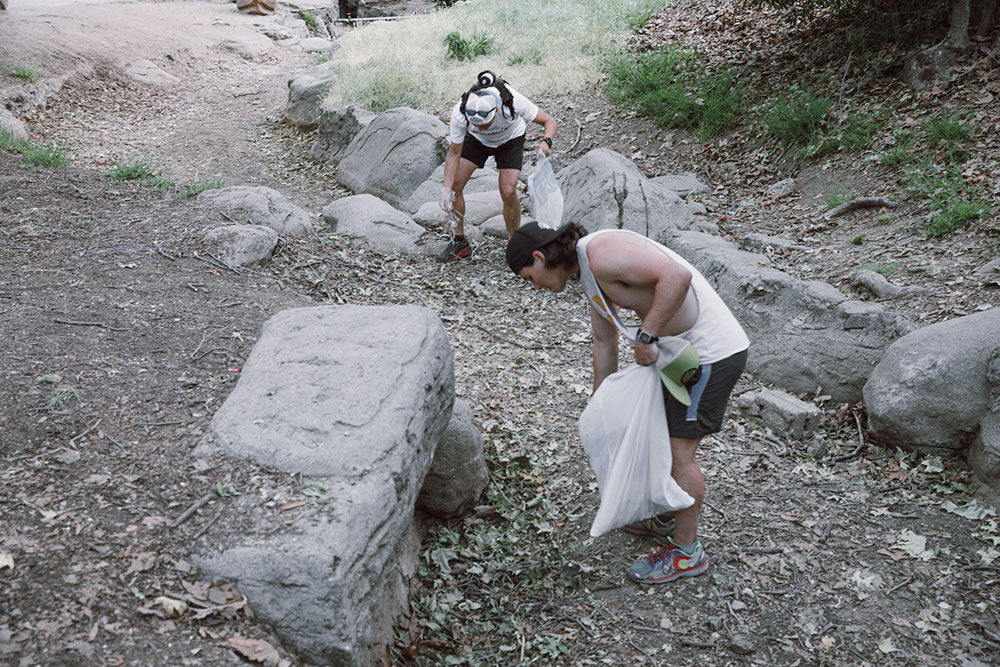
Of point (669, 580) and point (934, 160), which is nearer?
point (669, 580)

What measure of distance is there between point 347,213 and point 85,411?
173 inches

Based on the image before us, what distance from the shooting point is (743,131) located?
8172 millimetres

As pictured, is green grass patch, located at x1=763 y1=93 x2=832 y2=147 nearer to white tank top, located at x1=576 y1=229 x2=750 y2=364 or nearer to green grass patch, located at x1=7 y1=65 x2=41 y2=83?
white tank top, located at x1=576 y1=229 x2=750 y2=364

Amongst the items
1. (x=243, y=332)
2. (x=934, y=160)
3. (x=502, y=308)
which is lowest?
(x=502, y=308)

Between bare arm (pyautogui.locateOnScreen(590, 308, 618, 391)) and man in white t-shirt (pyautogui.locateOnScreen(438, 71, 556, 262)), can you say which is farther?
man in white t-shirt (pyautogui.locateOnScreen(438, 71, 556, 262))

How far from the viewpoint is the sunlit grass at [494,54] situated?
1023 cm

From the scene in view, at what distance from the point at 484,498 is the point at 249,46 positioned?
1376cm

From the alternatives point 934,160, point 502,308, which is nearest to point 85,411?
point 502,308

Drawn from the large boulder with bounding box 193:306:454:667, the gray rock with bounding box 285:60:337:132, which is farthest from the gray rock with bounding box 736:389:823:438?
the gray rock with bounding box 285:60:337:132

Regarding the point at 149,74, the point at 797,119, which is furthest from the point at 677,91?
the point at 149,74

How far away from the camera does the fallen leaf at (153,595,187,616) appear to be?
2.43 meters

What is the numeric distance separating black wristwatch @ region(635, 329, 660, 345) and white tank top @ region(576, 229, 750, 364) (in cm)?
7

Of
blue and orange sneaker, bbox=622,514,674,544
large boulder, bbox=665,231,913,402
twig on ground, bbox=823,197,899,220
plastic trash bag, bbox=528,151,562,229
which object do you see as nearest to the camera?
blue and orange sneaker, bbox=622,514,674,544

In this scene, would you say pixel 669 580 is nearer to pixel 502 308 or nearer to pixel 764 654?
pixel 764 654
